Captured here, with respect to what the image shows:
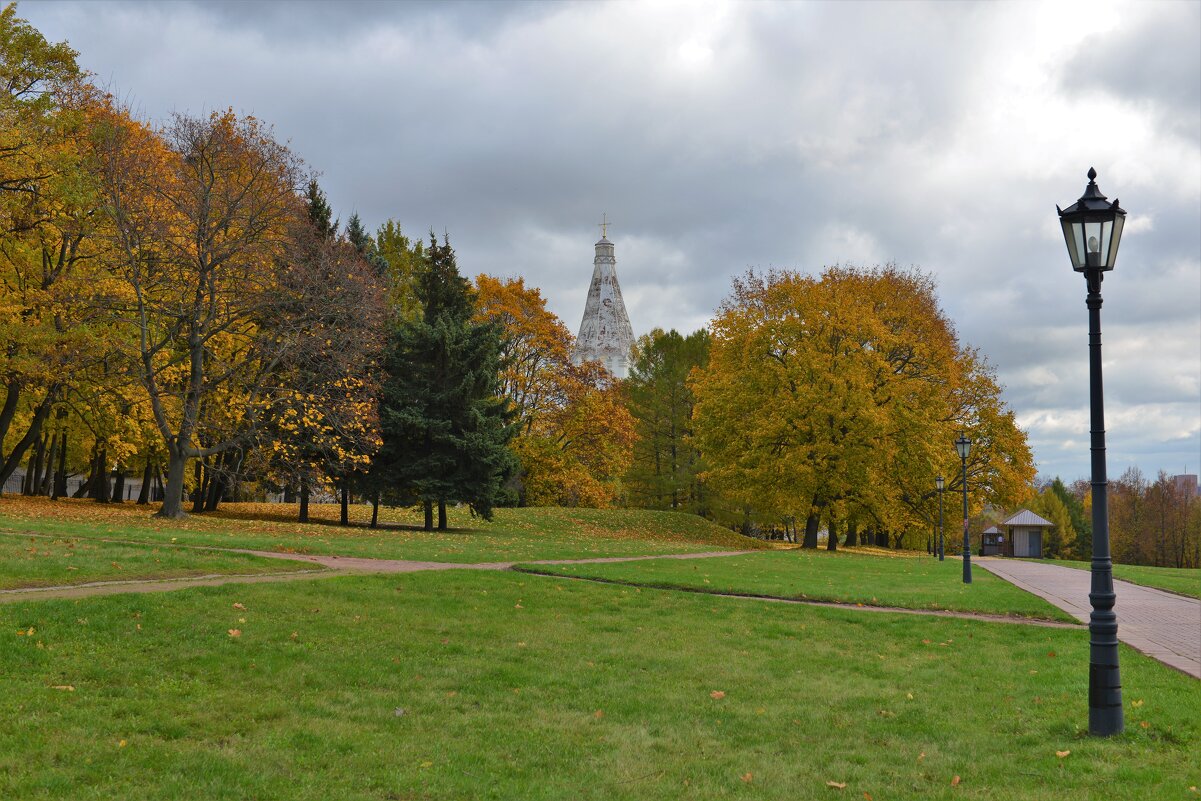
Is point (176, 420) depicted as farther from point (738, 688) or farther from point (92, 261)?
point (738, 688)

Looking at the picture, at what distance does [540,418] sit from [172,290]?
1877 cm

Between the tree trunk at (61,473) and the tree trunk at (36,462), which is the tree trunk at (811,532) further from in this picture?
the tree trunk at (61,473)

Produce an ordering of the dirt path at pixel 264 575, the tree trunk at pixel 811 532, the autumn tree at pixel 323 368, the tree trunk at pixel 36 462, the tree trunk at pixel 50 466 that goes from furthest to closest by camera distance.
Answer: the tree trunk at pixel 36 462, the tree trunk at pixel 50 466, the tree trunk at pixel 811 532, the autumn tree at pixel 323 368, the dirt path at pixel 264 575

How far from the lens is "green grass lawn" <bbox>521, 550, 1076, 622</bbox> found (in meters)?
15.9

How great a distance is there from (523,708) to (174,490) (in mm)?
20219

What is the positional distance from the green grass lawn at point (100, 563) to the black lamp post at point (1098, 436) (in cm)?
1127

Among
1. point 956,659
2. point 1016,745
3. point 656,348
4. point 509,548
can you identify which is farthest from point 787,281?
point 1016,745

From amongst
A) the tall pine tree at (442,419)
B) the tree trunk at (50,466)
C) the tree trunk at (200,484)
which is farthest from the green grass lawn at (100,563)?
the tree trunk at (50,466)

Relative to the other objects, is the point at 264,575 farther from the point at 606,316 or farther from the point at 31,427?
the point at 606,316

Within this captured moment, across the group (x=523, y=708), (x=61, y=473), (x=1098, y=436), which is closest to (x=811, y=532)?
(x=1098, y=436)

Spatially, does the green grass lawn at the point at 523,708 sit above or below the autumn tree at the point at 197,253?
below

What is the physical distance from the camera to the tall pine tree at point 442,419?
2947cm

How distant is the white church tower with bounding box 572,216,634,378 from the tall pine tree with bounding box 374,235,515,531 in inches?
2095

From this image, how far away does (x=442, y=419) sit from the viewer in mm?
29922
